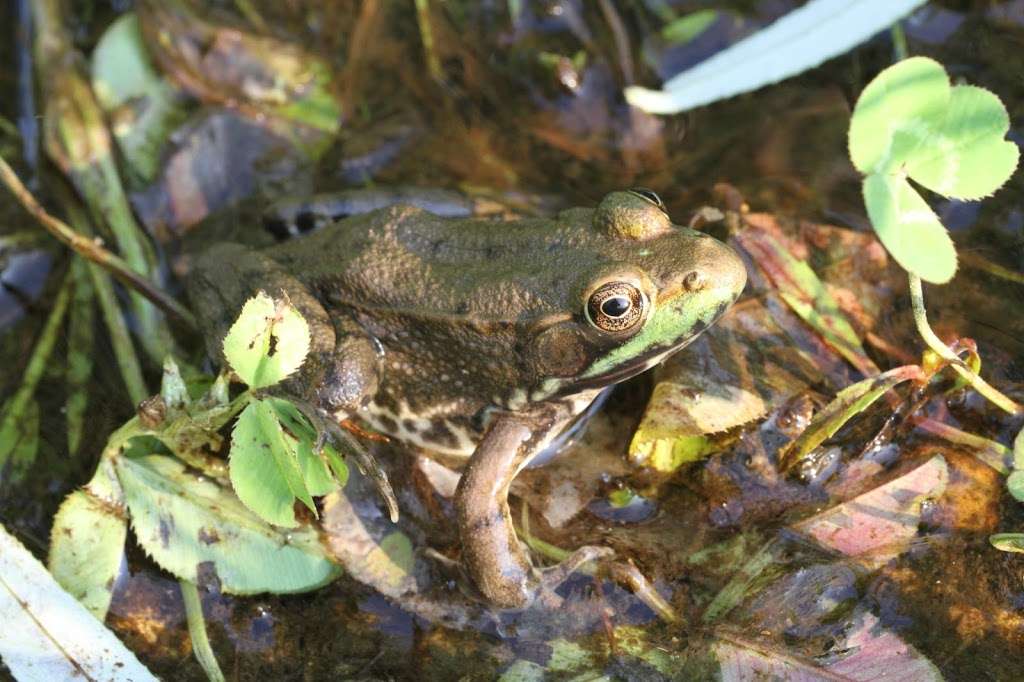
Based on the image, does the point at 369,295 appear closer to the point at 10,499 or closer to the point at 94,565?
the point at 94,565

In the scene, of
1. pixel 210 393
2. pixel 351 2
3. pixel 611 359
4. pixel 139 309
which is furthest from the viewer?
pixel 351 2

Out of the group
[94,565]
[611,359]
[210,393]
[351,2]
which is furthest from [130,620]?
[351,2]

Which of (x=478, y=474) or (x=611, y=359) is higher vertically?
(x=611, y=359)

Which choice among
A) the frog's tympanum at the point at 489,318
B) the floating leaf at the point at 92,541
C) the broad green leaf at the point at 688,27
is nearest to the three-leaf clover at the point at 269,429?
the frog's tympanum at the point at 489,318

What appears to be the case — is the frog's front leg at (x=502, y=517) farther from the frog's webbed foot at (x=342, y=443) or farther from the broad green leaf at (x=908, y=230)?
the broad green leaf at (x=908, y=230)

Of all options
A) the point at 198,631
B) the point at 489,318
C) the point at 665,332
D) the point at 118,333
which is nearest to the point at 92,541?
the point at 198,631
